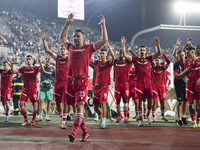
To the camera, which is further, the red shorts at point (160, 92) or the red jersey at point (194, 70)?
the red shorts at point (160, 92)

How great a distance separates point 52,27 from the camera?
33.5 m

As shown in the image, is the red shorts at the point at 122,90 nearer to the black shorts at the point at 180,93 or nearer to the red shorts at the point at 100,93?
the red shorts at the point at 100,93

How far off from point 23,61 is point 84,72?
1976 centimetres

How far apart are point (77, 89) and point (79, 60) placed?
0.57m

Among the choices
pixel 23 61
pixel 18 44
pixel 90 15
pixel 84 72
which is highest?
pixel 90 15

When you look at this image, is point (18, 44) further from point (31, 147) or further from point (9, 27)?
point (31, 147)

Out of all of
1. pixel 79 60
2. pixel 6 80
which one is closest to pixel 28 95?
pixel 6 80

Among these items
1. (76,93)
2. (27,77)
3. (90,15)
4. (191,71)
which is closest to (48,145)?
(76,93)

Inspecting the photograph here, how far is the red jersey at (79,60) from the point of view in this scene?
409 cm

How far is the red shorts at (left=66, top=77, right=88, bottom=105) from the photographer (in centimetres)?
401

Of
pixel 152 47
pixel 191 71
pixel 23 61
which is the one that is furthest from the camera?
pixel 152 47

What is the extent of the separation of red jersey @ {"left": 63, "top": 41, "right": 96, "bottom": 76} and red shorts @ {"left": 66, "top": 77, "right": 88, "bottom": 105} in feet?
0.42

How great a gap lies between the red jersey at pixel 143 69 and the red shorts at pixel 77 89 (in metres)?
2.91

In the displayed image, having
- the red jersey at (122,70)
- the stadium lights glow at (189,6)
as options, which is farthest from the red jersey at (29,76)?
the stadium lights glow at (189,6)
